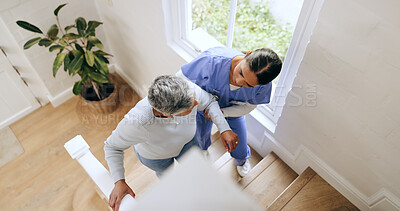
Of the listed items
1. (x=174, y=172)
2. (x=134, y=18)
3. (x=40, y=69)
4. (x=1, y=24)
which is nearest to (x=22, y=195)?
(x=40, y=69)

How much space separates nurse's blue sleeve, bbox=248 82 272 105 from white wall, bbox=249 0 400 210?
0.15 m

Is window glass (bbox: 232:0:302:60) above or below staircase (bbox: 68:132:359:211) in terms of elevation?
above

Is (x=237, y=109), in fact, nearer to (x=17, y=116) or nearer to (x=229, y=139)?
(x=229, y=139)

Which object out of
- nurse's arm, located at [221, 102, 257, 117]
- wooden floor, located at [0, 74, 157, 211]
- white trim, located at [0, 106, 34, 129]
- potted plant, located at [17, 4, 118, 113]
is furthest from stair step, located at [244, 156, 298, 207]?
white trim, located at [0, 106, 34, 129]

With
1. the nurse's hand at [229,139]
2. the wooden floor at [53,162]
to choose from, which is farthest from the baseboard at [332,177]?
the wooden floor at [53,162]

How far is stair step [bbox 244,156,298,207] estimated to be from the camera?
197cm

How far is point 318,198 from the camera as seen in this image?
71.1 inches

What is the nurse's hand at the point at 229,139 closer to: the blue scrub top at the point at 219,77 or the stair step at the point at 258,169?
the blue scrub top at the point at 219,77

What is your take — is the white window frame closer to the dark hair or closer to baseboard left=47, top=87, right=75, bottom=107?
the dark hair

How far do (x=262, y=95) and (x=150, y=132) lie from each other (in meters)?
0.67

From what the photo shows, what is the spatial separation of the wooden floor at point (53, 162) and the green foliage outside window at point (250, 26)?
131 centimetres

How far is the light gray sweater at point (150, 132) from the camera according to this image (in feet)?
4.07

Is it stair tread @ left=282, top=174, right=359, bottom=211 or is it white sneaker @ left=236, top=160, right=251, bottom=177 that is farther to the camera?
white sneaker @ left=236, top=160, right=251, bottom=177

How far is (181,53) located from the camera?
2.24 metres
